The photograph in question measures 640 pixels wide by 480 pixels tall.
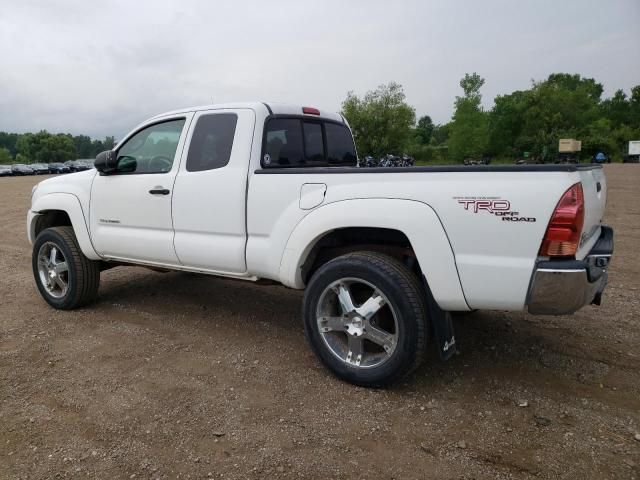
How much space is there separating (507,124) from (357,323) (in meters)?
71.8

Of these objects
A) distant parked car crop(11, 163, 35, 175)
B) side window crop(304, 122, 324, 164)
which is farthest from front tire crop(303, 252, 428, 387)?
distant parked car crop(11, 163, 35, 175)

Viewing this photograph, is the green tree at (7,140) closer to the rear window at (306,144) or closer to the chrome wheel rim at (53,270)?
the chrome wheel rim at (53,270)

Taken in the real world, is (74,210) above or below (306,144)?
below

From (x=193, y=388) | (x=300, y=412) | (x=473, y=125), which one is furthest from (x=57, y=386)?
(x=473, y=125)

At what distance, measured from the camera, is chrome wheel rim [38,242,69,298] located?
4914 mm

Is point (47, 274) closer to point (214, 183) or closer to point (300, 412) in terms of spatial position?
point (214, 183)

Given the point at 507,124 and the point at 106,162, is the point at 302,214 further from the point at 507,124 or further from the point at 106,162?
the point at 507,124

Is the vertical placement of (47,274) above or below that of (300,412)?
above

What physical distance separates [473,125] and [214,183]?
64876 mm

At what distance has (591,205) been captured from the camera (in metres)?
2.85

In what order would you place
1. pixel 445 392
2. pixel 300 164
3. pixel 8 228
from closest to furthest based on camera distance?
pixel 445 392 → pixel 300 164 → pixel 8 228

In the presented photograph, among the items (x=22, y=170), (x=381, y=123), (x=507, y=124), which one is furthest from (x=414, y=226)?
(x=507, y=124)

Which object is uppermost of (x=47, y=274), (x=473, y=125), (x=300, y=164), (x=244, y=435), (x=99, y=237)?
(x=473, y=125)

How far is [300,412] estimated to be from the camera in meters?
2.98
